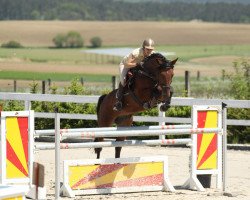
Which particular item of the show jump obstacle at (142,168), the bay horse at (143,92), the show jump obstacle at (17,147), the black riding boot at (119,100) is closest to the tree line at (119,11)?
the bay horse at (143,92)

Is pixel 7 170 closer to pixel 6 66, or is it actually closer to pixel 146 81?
pixel 146 81

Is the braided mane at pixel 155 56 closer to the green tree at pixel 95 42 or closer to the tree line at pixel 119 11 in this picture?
the green tree at pixel 95 42

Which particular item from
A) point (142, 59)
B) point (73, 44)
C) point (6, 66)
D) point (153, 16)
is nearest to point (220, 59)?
point (73, 44)

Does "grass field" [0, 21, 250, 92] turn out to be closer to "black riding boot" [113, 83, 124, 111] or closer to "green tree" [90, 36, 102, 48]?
"green tree" [90, 36, 102, 48]

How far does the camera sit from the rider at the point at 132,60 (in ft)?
45.2

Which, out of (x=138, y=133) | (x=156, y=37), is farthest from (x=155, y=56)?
(x=156, y=37)

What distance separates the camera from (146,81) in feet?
45.7

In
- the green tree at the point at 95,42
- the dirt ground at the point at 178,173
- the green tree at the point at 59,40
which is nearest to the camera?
the dirt ground at the point at 178,173

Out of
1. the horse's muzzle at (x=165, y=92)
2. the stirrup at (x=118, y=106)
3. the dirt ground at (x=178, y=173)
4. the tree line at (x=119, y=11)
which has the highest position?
the tree line at (x=119, y=11)

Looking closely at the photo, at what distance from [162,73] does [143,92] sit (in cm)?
68

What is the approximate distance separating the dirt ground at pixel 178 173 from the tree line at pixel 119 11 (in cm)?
11368

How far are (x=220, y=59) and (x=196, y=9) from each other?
340 ft

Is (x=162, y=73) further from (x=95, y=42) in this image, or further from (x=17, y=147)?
(x=95, y=42)

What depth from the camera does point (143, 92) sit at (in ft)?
45.9
